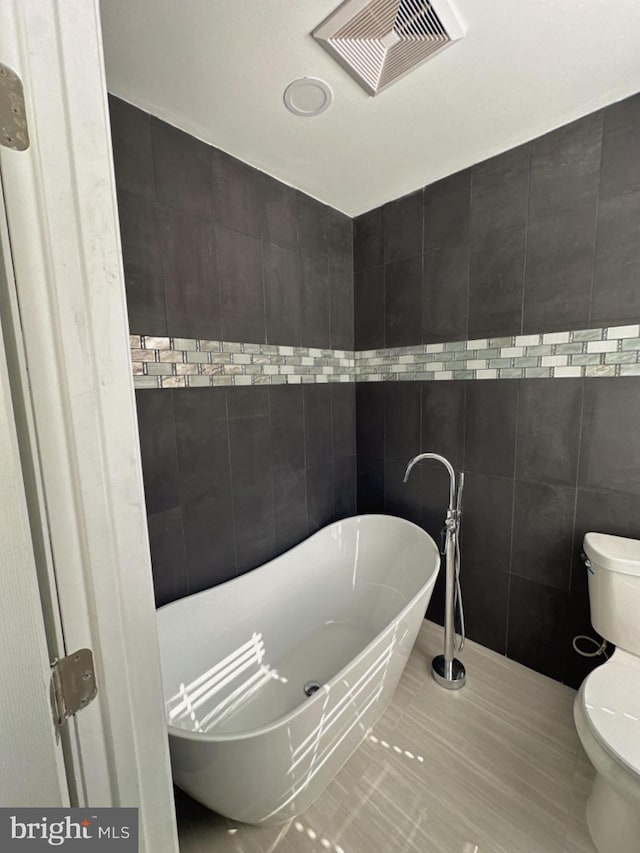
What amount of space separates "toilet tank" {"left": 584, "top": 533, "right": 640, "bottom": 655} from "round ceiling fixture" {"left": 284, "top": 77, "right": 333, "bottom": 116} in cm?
192

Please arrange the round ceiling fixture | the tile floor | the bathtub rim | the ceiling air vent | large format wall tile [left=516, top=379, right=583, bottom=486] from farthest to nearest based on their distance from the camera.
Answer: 1. large format wall tile [left=516, top=379, right=583, bottom=486]
2. the round ceiling fixture
3. the tile floor
4. the ceiling air vent
5. the bathtub rim

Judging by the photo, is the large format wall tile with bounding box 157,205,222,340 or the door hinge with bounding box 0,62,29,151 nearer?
the door hinge with bounding box 0,62,29,151

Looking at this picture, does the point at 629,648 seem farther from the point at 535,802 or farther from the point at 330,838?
the point at 330,838

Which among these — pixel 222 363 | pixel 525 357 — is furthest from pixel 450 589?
pixel 222 363

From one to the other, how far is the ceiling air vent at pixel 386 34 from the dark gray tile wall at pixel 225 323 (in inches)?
26.1

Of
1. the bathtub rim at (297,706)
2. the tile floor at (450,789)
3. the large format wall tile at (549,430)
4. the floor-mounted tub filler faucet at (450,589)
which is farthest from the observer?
the floor-mounted tub filler faucet at (450,589)

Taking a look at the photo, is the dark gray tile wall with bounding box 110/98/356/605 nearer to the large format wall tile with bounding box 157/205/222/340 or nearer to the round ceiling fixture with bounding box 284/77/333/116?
the large format wall tile with bounding box 157/205/222/340

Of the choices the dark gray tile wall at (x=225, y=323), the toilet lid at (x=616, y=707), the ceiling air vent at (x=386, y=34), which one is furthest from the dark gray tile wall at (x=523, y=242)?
the toilet lid at (x=616, y=707)

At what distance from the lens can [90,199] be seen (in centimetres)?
47

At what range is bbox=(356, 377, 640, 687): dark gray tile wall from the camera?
1364 millimetres

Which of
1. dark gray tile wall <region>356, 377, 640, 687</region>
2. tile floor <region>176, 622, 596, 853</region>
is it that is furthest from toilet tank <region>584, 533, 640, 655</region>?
tile floor <region>176, 622, 596, 853</region>

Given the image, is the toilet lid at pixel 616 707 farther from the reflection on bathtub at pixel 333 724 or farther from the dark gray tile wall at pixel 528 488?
the reflection on bathtub at pixel 333 724

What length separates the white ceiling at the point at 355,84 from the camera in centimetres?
94

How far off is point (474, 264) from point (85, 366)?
5.62 ft
